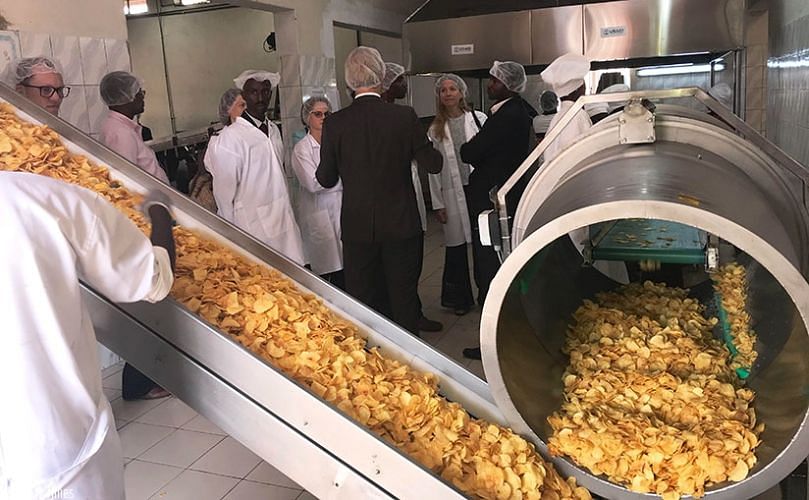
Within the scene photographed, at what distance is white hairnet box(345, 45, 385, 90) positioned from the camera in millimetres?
2902

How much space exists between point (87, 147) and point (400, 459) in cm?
145

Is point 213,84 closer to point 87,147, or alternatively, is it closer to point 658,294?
point 87,147

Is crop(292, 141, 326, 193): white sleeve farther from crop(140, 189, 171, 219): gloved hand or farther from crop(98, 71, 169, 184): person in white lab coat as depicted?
crop(140, 189, 171, 219): gloved hand

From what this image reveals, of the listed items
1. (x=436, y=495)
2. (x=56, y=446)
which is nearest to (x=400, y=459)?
(x=436, y=495)

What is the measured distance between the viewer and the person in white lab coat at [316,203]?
361 cm

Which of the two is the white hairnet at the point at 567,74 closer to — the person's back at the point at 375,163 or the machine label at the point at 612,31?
the person's back at the point at 375,163

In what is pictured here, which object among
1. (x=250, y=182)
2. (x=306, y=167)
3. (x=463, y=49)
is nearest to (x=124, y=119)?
(x=250, y=182)

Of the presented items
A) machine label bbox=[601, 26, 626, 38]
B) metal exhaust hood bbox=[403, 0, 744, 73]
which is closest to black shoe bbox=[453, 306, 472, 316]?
metal exhaust hood bbox=[403, 0, 744, 73]

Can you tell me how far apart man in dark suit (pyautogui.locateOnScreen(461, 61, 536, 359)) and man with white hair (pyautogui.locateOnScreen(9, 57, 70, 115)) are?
188 centimetres

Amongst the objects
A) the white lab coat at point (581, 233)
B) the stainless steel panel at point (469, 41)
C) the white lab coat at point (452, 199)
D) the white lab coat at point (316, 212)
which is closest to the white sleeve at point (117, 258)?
the white lab coat at point (581, 233)

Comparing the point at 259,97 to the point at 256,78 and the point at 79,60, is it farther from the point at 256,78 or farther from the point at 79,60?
the point at 79,60

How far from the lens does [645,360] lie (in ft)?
5.46

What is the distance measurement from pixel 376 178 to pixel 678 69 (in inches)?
149

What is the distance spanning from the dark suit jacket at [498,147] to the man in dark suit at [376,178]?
1.79 ft
